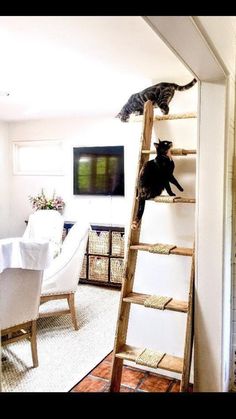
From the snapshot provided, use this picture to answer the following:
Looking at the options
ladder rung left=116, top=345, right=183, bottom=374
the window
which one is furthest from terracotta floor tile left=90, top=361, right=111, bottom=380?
the window

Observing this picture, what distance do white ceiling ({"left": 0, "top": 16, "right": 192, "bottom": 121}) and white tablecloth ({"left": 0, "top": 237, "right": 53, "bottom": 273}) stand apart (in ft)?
4.43

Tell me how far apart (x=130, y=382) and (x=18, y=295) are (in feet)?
3.30

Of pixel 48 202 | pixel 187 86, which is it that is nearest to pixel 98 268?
pixel 48 202

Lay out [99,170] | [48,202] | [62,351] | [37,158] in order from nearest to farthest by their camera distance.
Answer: [62,351] → [99,170] → [48,202] → [37,158]

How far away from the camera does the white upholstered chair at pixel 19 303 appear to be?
2549 mm

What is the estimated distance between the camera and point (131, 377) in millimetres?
2609

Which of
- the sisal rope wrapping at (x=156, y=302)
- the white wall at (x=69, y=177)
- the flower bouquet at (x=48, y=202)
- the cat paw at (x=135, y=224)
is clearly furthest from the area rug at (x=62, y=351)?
the flower bouquet at (x=48, y=202)

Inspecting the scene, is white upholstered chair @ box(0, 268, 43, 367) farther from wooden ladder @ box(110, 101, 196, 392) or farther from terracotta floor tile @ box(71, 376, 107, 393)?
wooden ladder @ box(110, 101, 196, 392)

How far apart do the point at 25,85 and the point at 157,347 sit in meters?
2.53

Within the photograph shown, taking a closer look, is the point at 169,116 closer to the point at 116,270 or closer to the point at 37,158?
the point at 116,270

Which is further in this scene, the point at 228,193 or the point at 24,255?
the point at 24,255

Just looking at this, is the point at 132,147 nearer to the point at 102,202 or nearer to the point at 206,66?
the point at 206,66
